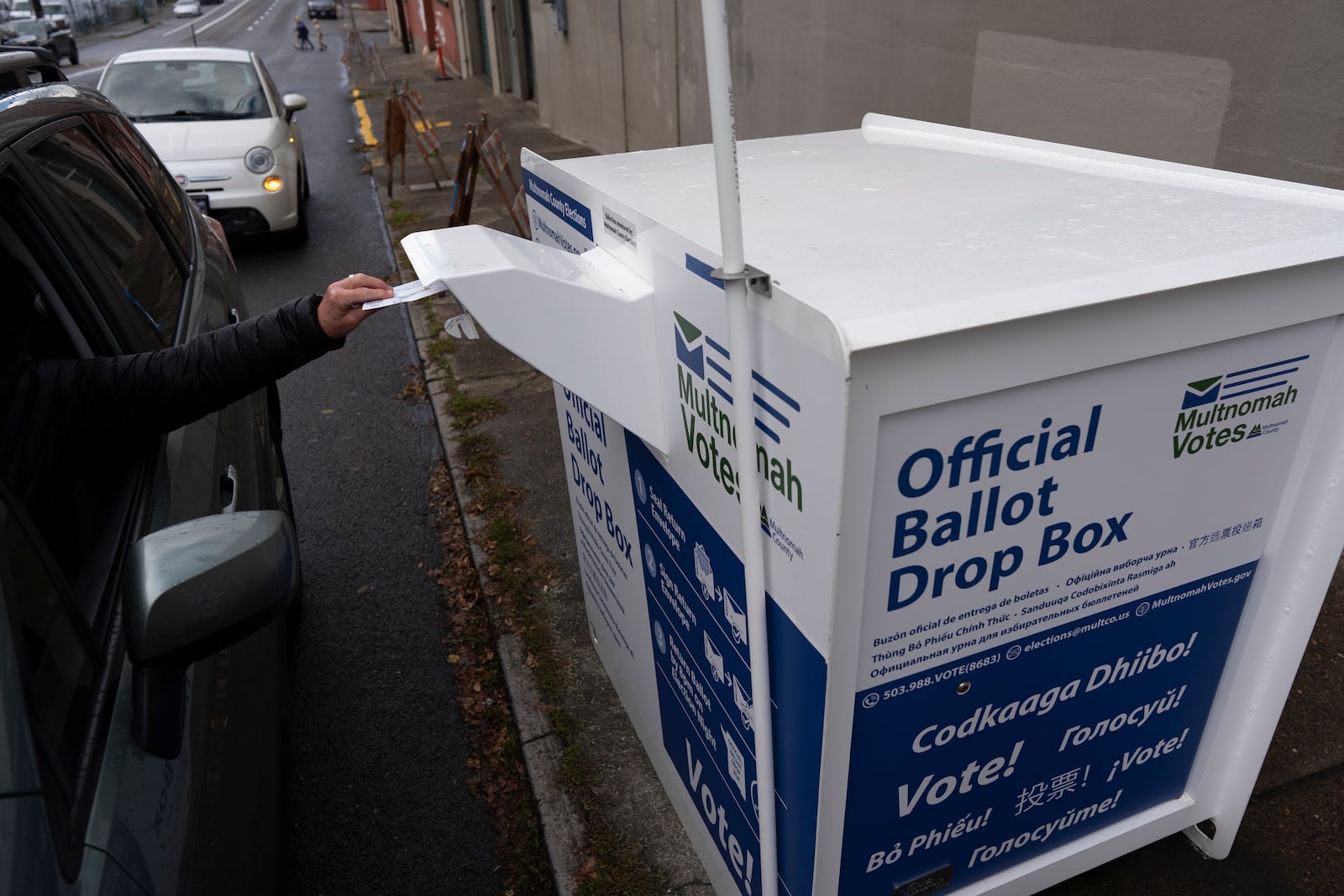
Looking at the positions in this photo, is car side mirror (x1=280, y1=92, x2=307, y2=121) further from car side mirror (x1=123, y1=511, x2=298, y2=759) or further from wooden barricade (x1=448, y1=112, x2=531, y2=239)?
car side mirror (x1=123, y1=511, x2=298, y2=759)

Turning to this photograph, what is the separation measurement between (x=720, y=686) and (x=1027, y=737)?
678 mm

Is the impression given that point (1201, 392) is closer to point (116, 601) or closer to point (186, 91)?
point (116, 601)

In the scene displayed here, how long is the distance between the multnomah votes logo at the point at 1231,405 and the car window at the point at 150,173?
3.31 m

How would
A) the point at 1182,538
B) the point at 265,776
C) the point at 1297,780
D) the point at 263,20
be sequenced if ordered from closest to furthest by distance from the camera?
the point at 1182,538
the point at 265,776
the point at 1297,780
the point at 263,20

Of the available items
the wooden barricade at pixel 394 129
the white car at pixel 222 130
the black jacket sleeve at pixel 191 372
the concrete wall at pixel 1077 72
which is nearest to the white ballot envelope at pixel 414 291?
the black jacket sleeve at pixel 191 372

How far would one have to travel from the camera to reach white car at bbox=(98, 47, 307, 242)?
29.2 ft

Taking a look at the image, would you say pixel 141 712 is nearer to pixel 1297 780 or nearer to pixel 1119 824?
pixel 1119 824

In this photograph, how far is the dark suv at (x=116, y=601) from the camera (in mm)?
1459

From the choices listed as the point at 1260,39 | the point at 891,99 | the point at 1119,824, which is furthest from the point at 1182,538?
the point at 891,99

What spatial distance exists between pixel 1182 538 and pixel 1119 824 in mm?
901

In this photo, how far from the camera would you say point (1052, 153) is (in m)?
2.47

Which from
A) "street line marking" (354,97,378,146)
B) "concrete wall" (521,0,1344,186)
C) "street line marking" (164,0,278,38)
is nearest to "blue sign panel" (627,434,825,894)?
"concrete wall" (521,0,1344,186)

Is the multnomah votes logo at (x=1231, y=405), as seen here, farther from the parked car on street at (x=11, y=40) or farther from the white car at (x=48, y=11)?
the white car at (x=48, y=11)

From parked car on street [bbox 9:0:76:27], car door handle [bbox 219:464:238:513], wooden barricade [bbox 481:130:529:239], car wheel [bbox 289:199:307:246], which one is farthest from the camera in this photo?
parked car on street [bbox 9:0:76:27]
